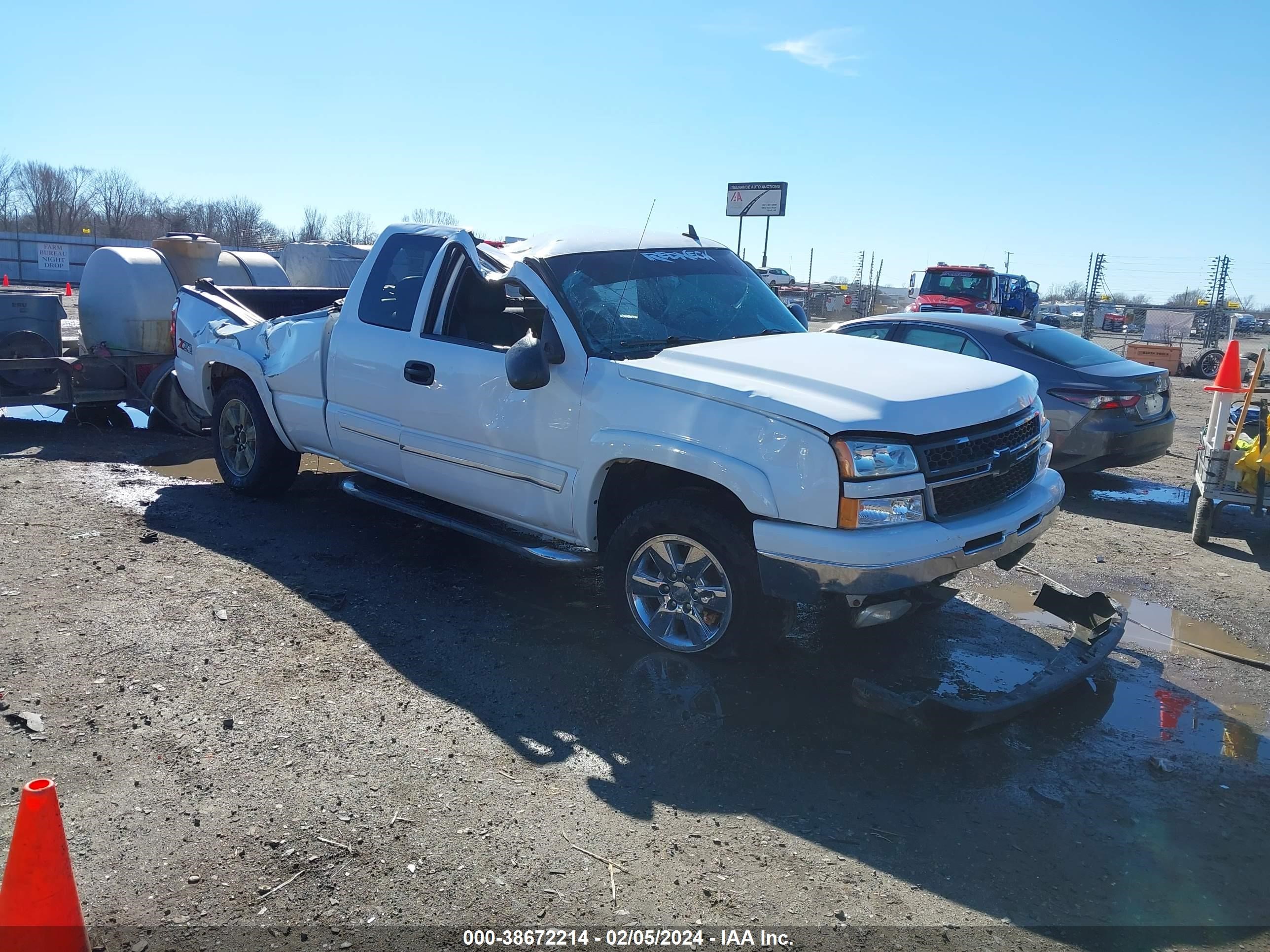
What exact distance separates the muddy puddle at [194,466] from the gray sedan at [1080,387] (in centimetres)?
484

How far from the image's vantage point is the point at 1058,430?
27.3 feet

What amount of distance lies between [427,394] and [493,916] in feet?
10.7

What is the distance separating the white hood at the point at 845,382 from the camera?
4008mm

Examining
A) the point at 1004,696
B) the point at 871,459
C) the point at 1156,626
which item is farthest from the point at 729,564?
the point at 1156,626

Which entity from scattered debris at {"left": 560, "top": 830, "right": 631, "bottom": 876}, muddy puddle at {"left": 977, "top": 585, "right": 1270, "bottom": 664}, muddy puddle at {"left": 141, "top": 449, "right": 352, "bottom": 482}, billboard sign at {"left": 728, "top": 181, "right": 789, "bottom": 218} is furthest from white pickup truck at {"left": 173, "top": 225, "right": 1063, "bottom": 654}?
billboard sign at {"left": 728, "top": 181, "right": 789, "bottom": 218}

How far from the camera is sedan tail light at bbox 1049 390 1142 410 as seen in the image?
8203 mm

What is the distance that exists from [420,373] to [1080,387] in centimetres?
572

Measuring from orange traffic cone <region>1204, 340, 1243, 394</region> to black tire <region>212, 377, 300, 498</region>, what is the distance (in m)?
6.66

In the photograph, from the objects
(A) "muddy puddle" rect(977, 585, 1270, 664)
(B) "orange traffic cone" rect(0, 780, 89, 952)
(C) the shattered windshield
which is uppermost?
(C) the shattered windshield

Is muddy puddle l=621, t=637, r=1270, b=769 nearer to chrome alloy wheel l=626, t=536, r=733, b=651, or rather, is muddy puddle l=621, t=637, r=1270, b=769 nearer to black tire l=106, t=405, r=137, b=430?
chrome alloy wheel l=626, t=536, r=733, b=651

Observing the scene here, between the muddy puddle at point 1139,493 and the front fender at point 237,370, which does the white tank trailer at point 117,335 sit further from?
the muddy puddle at point 1139,493

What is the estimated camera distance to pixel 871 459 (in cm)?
395

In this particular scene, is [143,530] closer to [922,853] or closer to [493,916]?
[493,916]

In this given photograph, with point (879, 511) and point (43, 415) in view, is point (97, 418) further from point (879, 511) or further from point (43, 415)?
point (879, 511)
